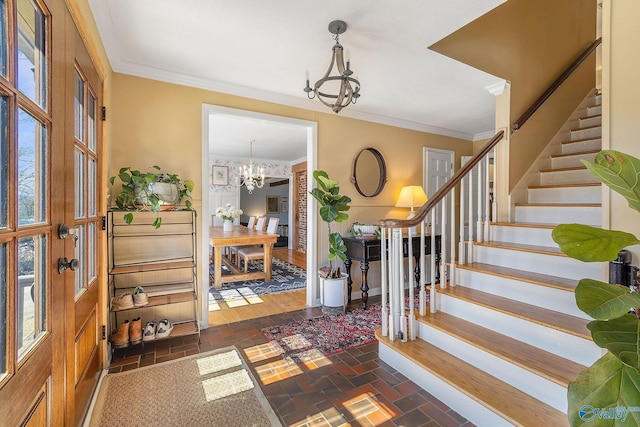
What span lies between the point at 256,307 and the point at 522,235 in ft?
9.18

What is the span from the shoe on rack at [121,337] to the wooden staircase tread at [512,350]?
2.29 m

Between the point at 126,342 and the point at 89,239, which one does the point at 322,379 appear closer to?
the point at 126,342

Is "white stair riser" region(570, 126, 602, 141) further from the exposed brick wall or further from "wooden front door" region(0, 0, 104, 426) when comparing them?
the exposed brick wall

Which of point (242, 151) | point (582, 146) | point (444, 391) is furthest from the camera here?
point (242, 151)

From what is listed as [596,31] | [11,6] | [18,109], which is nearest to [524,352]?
[18,109]

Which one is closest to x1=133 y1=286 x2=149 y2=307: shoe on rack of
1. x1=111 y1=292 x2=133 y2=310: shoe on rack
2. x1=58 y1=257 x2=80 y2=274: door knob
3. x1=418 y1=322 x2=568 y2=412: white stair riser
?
x1=111 y1=292 x2=133 y2=310: shoe on rack

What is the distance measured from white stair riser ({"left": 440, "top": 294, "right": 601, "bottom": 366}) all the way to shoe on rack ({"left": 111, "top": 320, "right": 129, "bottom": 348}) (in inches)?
99.5

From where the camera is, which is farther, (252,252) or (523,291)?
(252,252)

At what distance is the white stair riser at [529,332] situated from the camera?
62.4 inches

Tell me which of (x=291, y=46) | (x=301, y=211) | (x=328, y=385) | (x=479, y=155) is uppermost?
(x=291, y=46)

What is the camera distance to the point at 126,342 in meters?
2.27

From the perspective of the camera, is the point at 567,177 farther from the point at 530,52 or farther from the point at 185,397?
the point at 185,397

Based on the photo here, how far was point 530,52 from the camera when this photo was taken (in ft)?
9.33
